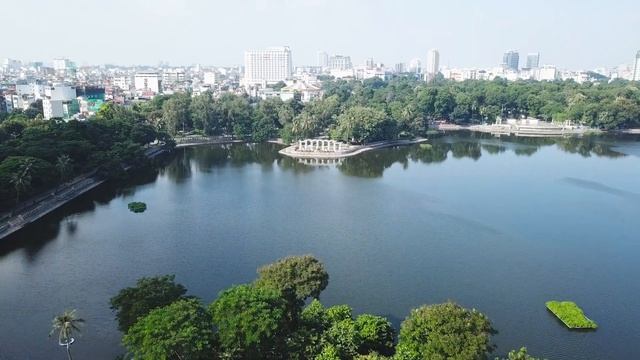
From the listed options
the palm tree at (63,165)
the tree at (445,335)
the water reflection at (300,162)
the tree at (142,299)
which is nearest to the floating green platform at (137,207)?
the water reflection at (300,162)

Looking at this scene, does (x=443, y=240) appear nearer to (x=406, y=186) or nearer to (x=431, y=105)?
(x=406, y=186)

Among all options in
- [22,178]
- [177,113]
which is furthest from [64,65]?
[22,178]

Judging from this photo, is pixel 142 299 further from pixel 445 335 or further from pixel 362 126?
pixel 362 126

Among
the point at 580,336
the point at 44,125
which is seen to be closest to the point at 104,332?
the point at 580,336

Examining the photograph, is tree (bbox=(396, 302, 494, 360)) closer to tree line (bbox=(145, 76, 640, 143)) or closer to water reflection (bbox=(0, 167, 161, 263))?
water reflection (bbox=(0, 167, 161, 263))

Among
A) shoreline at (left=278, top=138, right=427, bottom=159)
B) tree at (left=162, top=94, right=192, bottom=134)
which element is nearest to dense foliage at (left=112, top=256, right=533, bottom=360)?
shoreline at (left=278, top=138, right=427, bottom=159)

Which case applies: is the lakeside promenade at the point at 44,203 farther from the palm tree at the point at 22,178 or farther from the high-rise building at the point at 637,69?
the high-rise building at the point at 637,69
